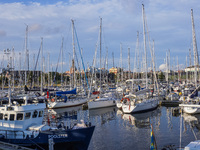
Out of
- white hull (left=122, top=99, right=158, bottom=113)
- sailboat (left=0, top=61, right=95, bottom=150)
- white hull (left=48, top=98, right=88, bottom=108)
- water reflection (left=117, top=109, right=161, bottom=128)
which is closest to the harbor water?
water reflection (left=117, top=109, right=161, bottom=128)

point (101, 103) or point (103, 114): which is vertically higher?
point (101, 103)

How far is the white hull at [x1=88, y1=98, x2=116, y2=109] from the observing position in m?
50.8

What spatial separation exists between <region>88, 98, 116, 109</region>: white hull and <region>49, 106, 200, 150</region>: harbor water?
420 cm

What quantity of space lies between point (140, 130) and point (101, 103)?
70.5 feet

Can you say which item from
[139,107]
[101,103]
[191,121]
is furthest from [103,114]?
[191,121]

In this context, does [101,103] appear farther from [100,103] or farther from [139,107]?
[139,107]

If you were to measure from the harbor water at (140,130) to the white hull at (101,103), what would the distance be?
4.20 m

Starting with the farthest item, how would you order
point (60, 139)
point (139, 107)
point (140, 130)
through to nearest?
point (139, 107), point (140, 130), point (60, 139)

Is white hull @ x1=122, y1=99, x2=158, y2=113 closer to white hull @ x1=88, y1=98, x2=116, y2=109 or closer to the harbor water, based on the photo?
the harbor water

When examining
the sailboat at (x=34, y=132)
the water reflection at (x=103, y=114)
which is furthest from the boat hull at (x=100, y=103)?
the sailboat at (x=34, y=132)

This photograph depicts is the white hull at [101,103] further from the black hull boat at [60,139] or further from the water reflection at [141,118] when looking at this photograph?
the black hull boat at [60,139]

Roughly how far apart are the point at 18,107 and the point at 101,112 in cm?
2758

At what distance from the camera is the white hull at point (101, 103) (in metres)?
50.8

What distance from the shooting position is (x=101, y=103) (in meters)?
52.3
